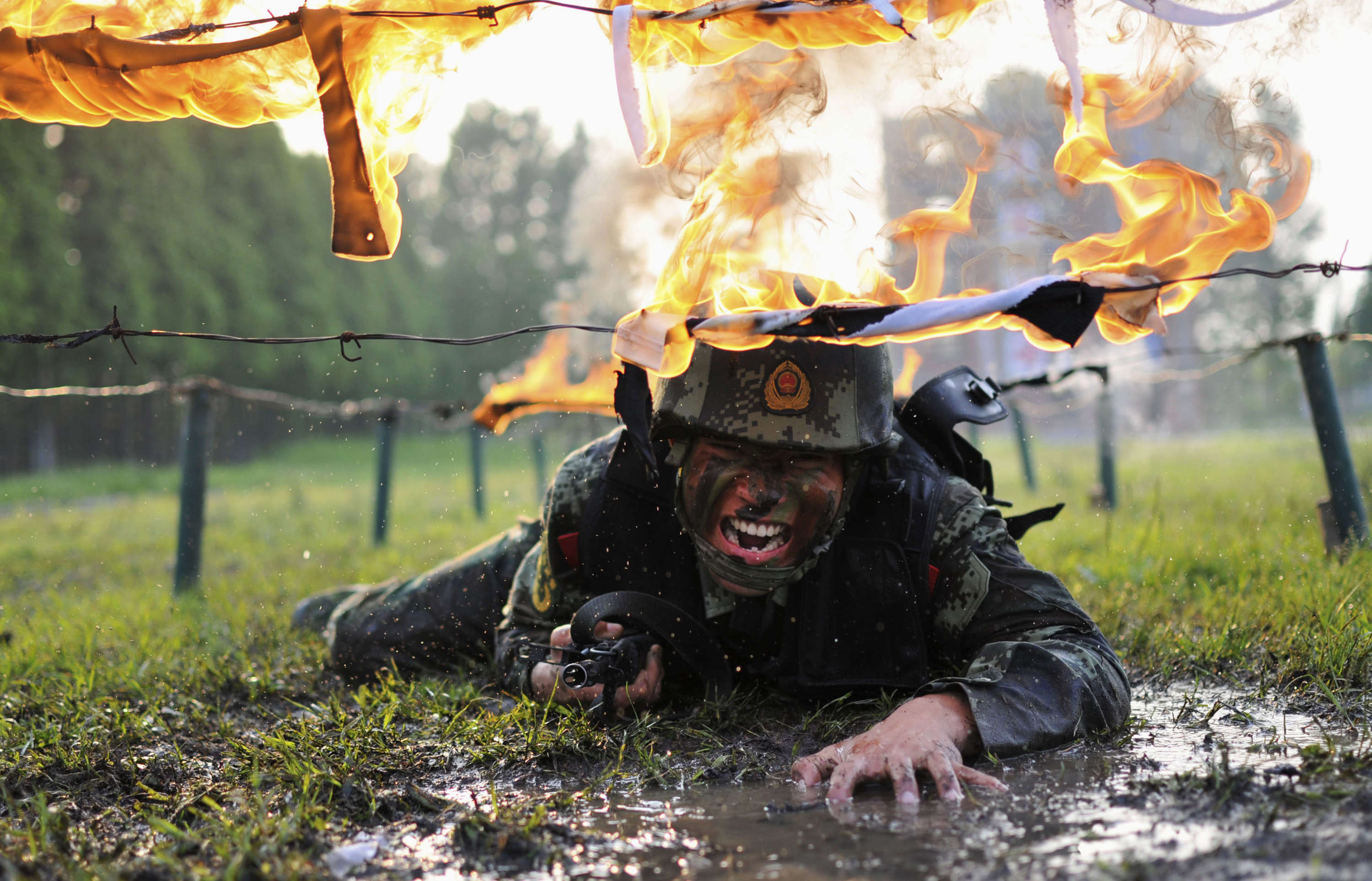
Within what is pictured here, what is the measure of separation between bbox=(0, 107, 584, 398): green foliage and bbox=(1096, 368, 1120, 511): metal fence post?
13388mm

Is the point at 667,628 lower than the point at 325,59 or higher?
lower

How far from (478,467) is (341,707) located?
7.29 meters

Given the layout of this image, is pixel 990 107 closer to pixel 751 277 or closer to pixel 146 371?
pixel 751 277

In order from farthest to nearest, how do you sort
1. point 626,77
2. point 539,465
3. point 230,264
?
point 230,264 < point 539,465 < point 626,77

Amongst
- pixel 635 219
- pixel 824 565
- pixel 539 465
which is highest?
pixel 635 219

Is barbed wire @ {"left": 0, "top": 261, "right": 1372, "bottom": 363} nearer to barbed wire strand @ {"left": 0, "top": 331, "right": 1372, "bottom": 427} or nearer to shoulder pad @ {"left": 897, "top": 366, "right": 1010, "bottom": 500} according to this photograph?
shoulder pad @ {"left": 897, "top": 366, "right": 1010, "bottom": 500}

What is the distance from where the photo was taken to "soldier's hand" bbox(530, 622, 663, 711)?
10.3 ft

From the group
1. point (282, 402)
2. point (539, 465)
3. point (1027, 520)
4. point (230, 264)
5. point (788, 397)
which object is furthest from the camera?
point (230, 264)

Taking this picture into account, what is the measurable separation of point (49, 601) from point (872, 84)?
18.2 feet

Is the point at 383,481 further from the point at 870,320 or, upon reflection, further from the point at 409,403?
the point at 870,320

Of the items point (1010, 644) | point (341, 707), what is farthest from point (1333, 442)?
point (341, 707)

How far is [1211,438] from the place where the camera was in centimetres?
2328

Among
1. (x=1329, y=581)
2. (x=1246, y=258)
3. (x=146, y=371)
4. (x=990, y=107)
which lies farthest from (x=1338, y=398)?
(x=1246, y=258)

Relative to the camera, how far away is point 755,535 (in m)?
3.02
